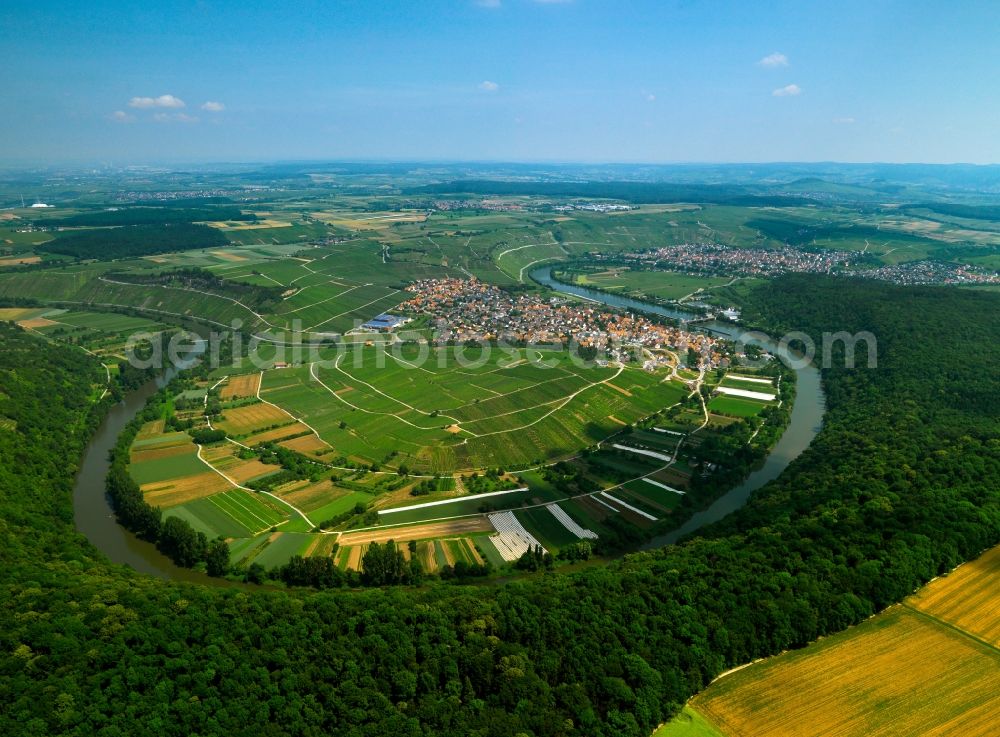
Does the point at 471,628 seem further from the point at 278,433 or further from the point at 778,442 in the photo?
the point at 778,442

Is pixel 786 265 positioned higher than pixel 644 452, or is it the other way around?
pixel 786 265

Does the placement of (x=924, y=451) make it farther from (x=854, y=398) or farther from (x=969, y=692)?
(x=969, y=692)

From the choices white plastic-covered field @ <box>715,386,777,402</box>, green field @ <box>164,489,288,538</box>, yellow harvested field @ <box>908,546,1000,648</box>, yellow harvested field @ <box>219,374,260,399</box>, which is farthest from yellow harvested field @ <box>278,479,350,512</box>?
white plastic-covered field @ <box>715,386,777,402</box>

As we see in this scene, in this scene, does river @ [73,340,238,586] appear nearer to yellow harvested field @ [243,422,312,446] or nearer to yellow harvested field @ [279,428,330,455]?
yellow harvested field @ [243,422,312,446]

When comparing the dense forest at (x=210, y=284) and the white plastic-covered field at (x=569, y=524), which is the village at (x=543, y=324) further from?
the white plastic-covered field at (x=569, y=524)

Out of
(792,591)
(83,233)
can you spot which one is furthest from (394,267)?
(792,591)

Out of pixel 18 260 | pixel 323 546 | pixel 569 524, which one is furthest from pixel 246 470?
pixel 18 260
